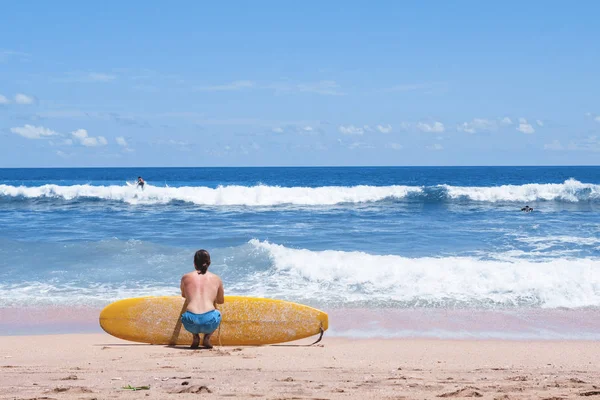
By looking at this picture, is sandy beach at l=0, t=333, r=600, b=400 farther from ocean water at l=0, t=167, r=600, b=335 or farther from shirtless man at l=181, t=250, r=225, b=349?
ocean water at l=0, t=167, r=600, b=335

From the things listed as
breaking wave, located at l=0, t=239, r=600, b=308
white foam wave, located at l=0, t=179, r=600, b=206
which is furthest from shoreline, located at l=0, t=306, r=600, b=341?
white foam wave, located at l=0, t=179, r=600, b=206

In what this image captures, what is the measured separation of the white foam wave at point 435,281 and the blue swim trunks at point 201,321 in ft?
9.25

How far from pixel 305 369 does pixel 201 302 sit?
1418mm

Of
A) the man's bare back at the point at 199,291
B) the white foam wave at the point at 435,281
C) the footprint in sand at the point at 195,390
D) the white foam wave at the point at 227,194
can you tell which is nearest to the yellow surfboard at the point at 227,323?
the man's bare back at the point at 199,291

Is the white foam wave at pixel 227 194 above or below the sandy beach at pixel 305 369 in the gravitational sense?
above

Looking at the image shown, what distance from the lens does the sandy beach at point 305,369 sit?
3.81 meters

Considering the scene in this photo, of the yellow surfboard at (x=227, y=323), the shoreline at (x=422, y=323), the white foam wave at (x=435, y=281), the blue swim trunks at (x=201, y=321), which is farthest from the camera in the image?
the white foam wave at (x=435, y=281)

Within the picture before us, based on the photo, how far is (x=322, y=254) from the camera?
10.9m

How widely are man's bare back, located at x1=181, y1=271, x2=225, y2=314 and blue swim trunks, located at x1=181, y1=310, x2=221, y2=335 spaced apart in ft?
0.17

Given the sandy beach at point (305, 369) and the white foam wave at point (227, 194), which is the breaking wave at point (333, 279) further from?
the white foam wave at point (227, 194)

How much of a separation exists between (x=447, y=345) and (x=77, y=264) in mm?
7395

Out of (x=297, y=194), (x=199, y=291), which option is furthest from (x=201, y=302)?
(x=297, y=194)

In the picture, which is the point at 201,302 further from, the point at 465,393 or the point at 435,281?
→ the point at 435,281

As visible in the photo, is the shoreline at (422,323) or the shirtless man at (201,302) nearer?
the shirtless man at (201,302)
